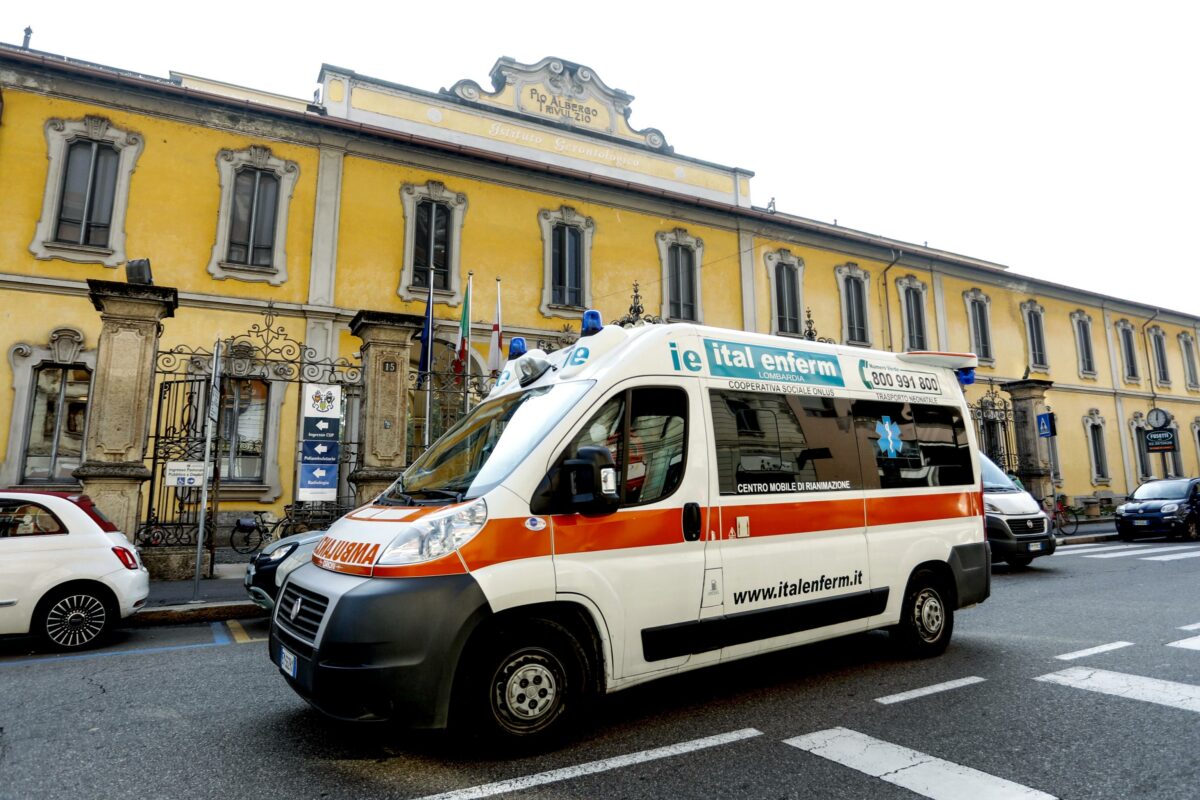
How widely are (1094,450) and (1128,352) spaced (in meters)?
5.96

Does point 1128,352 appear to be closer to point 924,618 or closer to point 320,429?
point 924,618

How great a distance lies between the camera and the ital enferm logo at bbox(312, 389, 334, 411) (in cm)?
976

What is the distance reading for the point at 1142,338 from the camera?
99.5 feet

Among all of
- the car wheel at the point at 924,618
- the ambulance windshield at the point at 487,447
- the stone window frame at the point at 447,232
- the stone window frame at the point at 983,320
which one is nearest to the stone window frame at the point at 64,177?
the stone window frame at the point at 447,232

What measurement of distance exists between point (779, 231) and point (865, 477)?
1814 cm

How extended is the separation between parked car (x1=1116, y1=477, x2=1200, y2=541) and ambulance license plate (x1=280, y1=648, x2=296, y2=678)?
59.8 ft

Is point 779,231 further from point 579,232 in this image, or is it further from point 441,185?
point 441,185

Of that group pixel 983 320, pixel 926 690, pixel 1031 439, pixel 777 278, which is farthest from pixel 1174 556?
pixel 983 320

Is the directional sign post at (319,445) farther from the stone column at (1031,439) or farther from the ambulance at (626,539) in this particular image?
the stone column at (1031,439)

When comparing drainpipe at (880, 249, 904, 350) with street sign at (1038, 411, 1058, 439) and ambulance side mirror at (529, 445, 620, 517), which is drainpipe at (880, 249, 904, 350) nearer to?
street sign at (1038, 411, 1058, 439)

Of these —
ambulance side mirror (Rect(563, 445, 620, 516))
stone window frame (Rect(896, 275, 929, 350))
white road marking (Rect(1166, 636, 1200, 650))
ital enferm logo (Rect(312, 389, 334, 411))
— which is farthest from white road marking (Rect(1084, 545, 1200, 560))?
ital enferm logo (Rect(312, 389, 334, 411))

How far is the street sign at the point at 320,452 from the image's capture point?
9.59 m

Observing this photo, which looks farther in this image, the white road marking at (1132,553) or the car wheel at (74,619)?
the white road marking at (1132,553)

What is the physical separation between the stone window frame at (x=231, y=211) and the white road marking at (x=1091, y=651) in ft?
50.9
